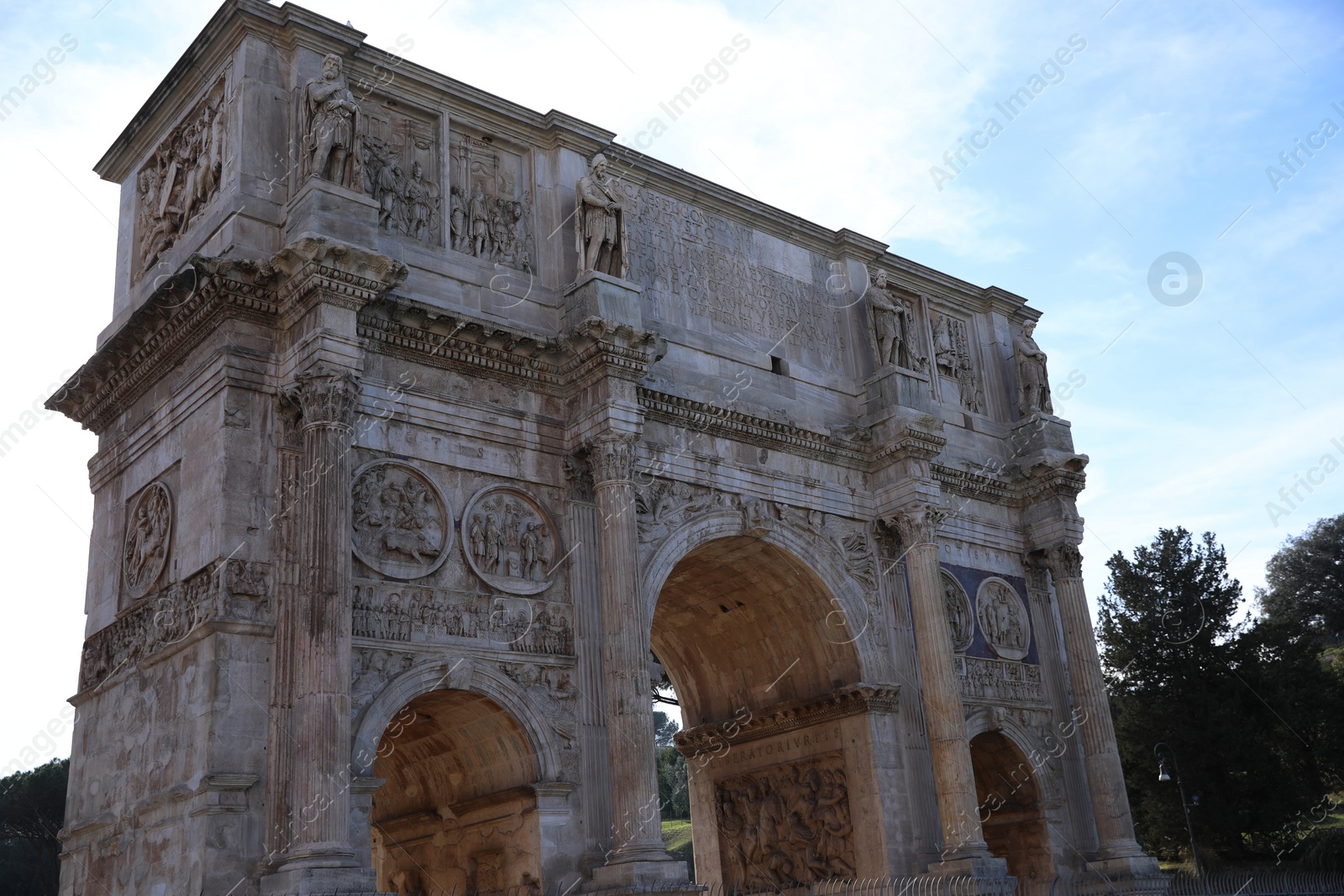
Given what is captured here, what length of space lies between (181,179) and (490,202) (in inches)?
170

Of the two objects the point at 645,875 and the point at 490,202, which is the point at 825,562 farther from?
the point at 490,202

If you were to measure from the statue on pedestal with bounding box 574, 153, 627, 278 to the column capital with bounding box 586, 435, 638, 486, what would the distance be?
2.59 meters

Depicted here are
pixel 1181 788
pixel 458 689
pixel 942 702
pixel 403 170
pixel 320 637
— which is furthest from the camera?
pixel 1181 788

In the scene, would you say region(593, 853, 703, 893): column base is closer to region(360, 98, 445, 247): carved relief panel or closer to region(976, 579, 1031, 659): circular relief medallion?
region(360, 98, 445, 247): carved relief panel

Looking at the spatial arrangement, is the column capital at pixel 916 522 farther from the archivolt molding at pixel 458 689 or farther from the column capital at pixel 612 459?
the archivolt molding at pixel 458 689

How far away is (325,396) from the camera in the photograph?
13.9 meters

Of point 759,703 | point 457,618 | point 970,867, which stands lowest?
point 970,867

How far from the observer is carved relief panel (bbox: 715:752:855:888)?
1906cm

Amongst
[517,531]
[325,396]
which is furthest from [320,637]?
[517,531]

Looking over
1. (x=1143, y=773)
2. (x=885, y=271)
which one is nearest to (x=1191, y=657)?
(x=1143, y=773)

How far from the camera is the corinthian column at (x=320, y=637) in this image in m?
12.3

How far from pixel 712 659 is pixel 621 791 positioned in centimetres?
702

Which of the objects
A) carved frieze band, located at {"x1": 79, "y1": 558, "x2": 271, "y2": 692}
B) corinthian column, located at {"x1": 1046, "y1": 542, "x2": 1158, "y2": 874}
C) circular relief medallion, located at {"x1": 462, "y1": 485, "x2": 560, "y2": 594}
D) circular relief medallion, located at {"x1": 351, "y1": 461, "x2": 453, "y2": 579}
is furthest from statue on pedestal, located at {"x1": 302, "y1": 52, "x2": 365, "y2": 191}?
corinthian column, located at {"x1": 1046, "y1": 542, "x2": 1158, "y2": 874}

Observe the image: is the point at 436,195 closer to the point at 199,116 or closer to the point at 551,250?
the point at 551,250
